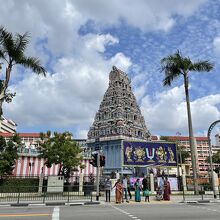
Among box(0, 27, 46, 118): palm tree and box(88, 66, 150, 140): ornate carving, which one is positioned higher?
box(88, 66, 150, 140): ornate carving

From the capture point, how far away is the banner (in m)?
37.2

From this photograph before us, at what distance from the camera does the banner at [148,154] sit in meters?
37.2

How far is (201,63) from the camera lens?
3095 centimetres

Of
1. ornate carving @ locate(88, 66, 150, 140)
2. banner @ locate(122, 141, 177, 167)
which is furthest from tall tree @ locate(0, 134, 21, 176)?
ornate carving @ locate(88, 66, 150, 140)

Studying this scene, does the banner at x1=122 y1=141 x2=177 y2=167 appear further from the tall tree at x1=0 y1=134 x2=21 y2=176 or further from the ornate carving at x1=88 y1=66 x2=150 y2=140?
the ornate carving at x1=88 y1=66 x2=150 y2=140

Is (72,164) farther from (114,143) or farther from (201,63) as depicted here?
(114,143)

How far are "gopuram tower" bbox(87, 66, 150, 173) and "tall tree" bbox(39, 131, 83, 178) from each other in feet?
90.3

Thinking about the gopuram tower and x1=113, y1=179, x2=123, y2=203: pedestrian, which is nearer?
x1=113, y1=179, x2=123, y2=203: pedestrian

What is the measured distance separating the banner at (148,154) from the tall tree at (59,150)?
6.55 metres

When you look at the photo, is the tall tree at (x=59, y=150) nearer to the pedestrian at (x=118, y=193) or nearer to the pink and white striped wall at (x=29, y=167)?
the pink and white striped wall at (x=29, y=167)

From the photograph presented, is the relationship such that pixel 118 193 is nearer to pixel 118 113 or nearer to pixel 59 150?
pixel 59 150

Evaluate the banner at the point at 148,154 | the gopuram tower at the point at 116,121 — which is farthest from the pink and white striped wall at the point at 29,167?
the gopuram tower at the point at 116,121

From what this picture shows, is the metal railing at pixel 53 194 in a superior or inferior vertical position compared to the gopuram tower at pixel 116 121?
inferior

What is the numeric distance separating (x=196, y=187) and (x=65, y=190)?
507 inches
